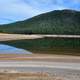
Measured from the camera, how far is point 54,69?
88.3 ft

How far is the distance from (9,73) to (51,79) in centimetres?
391

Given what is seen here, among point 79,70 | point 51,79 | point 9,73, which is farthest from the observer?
point 79,70

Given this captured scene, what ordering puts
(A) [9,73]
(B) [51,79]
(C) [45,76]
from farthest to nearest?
1. (A) [9,73]
2. (C) [45,76]
3. (B) [51,79]

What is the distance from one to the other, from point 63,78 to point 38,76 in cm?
162

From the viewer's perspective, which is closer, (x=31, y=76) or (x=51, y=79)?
(x=51, y=79)

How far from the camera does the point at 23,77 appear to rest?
21.7 meters

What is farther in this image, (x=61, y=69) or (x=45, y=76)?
(x=61, y=69)

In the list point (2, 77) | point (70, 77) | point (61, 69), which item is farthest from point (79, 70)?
point (2, 77)

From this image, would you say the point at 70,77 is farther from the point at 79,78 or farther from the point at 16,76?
the point at 16,76

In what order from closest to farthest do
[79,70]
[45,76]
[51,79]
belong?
1. [51,79]
2. [45,76]
3. [79,70]

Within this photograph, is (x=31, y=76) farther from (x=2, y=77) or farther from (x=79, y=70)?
(x=79, y=70)

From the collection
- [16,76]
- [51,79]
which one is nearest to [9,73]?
[16,76]

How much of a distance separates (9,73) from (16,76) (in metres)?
1.56

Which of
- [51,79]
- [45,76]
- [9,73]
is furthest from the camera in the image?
[9,73]
